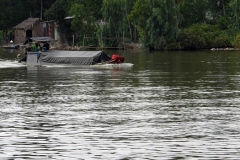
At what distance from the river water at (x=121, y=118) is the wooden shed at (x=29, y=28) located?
8414cm

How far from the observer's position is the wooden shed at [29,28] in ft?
437

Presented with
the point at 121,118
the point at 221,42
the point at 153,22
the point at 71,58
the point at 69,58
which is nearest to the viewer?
the point at 121,118

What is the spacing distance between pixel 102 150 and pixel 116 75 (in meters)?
32.1

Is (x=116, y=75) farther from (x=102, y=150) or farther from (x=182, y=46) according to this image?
(x=182, y=46)

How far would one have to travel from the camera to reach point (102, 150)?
21234 mm

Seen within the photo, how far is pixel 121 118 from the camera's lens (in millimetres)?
27906

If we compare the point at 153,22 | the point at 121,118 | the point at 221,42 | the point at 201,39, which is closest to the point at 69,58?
the point at 153,22

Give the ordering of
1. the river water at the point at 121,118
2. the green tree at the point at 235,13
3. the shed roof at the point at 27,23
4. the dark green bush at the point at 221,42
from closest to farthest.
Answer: the river water at the point at 121,118 < the green tree at the point at 235,13 < the dark green bush at the point at 221,42 < the shed roof at the point at 27,23

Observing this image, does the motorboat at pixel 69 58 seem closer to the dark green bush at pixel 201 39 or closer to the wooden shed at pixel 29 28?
the dark green bush at pixel 201 39

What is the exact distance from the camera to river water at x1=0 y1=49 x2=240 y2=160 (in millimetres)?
Answer: 21125

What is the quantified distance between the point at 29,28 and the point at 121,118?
107146 millimetres

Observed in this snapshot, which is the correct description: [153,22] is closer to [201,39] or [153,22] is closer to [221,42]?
[201,39]

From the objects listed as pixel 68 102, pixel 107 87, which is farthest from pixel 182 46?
pixel 68 102

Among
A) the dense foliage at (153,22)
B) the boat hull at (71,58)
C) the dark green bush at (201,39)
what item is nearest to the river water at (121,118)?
the boat hull at (71,58)
